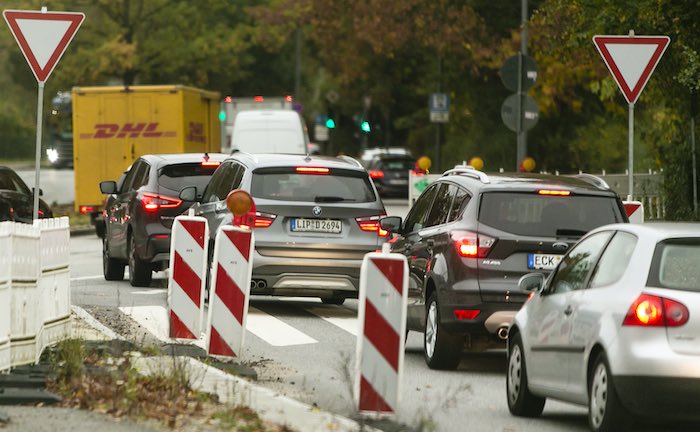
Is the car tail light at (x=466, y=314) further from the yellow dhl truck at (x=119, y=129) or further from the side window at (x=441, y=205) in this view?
the yellow dhl truck at (x=119, y=129)

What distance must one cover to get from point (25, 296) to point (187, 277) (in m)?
2.77

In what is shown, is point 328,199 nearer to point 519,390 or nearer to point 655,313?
point 519,390

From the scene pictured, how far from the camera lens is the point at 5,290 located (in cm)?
1037

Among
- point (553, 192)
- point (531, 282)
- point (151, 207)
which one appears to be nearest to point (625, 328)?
point (531, 282)

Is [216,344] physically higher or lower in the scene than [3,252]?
lower

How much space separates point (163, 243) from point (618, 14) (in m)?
7.00

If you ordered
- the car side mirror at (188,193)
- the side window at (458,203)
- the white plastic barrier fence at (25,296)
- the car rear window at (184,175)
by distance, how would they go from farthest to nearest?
the car rear window at (184,175) < the car side mirror at (188,193) < the side window at (458,203) < the white plastic barrier fence at (25,296)

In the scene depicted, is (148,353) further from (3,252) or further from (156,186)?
(156,186)

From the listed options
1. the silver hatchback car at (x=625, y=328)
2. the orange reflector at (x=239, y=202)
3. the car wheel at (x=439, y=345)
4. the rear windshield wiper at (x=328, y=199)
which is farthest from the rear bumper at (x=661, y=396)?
the rear windshield wiper at (x=328, y=199)

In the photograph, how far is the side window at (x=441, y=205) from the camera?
13.8m

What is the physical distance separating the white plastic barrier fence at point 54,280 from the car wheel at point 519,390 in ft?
10.3

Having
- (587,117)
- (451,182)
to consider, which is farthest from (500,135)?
(451,182)

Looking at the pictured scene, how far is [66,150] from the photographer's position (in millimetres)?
83000

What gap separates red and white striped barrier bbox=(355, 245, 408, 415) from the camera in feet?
30.6
